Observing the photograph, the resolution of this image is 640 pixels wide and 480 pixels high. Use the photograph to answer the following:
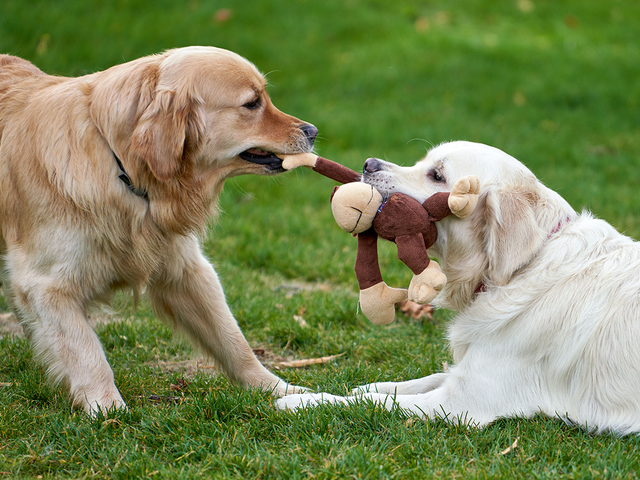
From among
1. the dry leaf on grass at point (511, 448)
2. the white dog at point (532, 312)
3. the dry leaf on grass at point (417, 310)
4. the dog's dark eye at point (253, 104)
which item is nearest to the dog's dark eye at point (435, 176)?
the white dog at point (532, 312)

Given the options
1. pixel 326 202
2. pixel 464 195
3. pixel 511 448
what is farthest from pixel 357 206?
pixel 326 202

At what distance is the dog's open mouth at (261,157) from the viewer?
3.57 metres

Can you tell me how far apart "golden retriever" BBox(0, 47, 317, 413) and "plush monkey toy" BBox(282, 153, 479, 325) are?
57cm

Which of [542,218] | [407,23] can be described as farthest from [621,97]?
[542,218]

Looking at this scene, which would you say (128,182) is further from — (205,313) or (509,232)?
(509,232)

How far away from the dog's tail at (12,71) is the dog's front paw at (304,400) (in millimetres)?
2422

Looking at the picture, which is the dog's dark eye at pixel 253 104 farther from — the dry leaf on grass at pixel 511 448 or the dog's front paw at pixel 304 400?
the dry leaf on grass at pixel 511 448

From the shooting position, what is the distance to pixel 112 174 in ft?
10.8

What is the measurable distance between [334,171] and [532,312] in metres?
1.28

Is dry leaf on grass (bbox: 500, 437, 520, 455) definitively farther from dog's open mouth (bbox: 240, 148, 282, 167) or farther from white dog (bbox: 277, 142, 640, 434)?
dog's open mouth (bbox: 240, 148, 282, 167)

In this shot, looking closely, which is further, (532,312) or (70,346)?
(70,346)

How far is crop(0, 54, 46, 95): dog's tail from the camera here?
12.7 ft

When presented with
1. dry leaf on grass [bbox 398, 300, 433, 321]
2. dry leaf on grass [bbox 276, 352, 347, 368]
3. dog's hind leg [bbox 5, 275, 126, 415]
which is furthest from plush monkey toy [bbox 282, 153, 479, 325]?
dry leaf on grass [bbox 398, 300, 433, 321]

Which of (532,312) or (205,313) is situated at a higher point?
(532,312)
